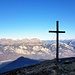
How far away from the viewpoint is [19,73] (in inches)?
1431

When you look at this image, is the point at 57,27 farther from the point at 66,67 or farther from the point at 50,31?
the point at 66,67

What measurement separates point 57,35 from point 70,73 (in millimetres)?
10581

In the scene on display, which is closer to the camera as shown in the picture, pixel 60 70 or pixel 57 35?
pixel 60 70

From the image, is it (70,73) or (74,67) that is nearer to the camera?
(70,73)

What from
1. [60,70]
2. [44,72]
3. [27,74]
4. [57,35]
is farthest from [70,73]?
[57,35]

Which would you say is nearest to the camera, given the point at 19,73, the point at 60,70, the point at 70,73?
the point at 70,73

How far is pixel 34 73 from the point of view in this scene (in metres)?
32.9

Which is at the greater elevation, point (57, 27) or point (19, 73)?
point (57, 27)

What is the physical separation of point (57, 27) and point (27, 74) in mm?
10953

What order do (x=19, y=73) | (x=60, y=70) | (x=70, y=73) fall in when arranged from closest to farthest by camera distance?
(x=70, y=73)
(x=60, y=70)
(x=19, y=73)

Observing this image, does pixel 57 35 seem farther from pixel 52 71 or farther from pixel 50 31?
pixel 52 71

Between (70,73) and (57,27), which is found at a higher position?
(57,27)

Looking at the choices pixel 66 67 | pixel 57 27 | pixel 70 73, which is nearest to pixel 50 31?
pixel 57 27

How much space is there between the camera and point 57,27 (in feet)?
123
